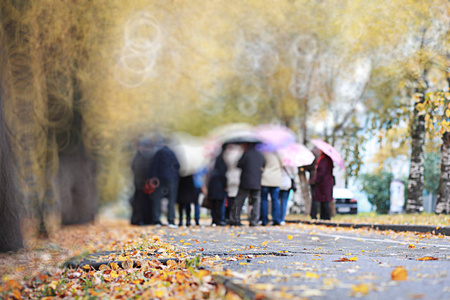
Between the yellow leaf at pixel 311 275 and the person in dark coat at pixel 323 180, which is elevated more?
the person in dark coat at pixel 323 180

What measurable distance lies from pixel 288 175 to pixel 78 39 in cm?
643

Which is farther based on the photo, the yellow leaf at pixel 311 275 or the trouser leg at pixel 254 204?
the trouser leg at pixel 254 204

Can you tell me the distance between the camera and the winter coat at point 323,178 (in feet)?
57.5

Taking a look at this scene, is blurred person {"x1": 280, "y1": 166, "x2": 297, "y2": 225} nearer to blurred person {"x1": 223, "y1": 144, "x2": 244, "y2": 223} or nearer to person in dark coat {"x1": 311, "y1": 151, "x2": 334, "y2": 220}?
person in dark coat {"x1": 311, "y1": 151, "x2": 334, "y2": 220}

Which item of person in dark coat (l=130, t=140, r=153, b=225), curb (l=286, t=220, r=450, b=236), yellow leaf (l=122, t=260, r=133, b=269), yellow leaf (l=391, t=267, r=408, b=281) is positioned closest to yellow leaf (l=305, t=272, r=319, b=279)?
yellow leaf (l=391, t=267, r=408, b=281)

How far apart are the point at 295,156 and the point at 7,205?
9953 mm

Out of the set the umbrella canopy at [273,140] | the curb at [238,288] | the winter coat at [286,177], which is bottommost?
Answer: the curb at [238,288]

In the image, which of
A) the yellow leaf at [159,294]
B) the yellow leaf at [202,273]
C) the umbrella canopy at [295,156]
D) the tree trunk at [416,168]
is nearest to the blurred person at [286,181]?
the umbrella canopy at [295,156]

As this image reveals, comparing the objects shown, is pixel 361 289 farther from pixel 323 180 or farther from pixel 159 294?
pixel 323 180

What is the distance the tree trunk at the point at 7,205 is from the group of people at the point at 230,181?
7.11 meters

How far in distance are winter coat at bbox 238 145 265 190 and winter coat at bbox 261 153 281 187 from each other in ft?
0.71

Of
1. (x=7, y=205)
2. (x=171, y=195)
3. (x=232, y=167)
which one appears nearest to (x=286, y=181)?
(x=232, y=167)

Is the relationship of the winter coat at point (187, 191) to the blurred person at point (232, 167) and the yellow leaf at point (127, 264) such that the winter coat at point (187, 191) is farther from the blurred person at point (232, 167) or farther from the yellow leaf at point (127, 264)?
the yellow leaf at point (127, 264)

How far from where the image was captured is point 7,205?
9500 mm
